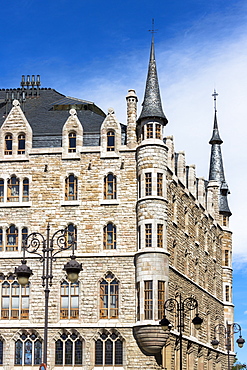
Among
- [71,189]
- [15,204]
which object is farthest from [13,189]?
[71,189]

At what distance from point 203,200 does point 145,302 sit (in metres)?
20.3

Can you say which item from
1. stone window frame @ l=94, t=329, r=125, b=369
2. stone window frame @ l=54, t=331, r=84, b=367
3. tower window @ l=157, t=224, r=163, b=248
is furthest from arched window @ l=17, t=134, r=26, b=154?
stone window frame @ l=94, t=329, r=125, b=369

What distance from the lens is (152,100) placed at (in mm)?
57281

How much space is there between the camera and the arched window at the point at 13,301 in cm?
5538

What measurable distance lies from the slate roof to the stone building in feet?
0.48

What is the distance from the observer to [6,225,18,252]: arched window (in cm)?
5637

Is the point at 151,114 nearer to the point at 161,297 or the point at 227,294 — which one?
the point at 161,297

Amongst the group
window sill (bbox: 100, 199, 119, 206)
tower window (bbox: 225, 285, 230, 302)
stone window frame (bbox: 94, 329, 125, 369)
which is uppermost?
window sill (bbox: 100, 199, 119, 206)

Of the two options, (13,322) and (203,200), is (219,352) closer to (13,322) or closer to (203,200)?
(203,200)

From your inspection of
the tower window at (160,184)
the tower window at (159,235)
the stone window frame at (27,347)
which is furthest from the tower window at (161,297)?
the stone window frame at (27,347)

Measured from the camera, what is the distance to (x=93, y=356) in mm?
54000

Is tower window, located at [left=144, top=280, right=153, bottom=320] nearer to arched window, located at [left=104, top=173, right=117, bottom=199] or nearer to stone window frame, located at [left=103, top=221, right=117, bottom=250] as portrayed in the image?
stone window frame, located at [left=103, top=221, right=117, bottom=250]

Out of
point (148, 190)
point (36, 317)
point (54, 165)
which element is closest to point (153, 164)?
point (148, 190)

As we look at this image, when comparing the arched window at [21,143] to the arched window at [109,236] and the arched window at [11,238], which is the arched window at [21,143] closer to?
the arched window at [11,238]
